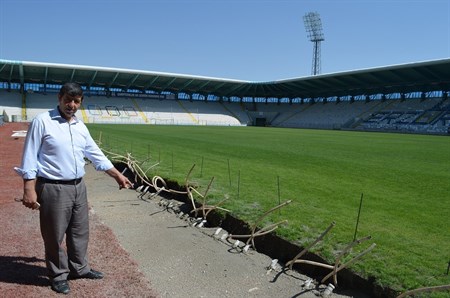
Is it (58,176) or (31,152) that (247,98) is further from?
(31,152)

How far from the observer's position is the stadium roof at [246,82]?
55594 mm

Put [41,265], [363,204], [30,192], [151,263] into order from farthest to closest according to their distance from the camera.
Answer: [363,204], [151,263], [41,265], [30,192]

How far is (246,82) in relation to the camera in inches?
3061


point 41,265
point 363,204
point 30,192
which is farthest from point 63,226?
point 363,204

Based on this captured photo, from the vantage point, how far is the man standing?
3.70 meters

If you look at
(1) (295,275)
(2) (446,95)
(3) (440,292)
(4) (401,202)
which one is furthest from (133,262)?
(2) (446,95)

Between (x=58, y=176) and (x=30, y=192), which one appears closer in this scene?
(x=30, y=192)

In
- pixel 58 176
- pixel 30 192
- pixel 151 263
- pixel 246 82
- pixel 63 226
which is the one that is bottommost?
pixel 151 263

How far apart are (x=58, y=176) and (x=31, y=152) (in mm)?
350

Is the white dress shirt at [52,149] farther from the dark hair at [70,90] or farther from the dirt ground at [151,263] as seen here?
the dirt ground at [151,263]

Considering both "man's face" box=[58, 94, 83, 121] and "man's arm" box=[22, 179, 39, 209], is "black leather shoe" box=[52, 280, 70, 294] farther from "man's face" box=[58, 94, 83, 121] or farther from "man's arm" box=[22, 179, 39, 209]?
"man's face" box=[58, 94, 83, 121]

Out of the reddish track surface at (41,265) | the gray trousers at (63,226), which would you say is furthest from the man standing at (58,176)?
the reddish track surface at (41,265)

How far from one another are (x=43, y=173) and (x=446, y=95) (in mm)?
66419

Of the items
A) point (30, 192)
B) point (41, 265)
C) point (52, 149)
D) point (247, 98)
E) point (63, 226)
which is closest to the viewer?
point (30, 192)
